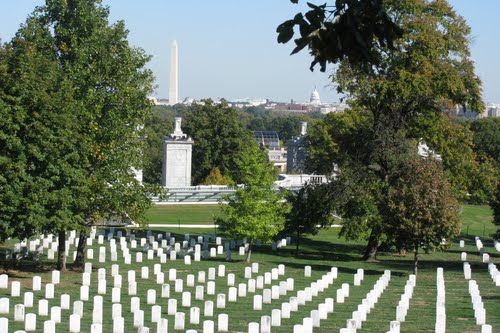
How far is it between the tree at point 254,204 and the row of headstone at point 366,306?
7.95 metres

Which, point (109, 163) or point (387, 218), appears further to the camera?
point (387, 218)

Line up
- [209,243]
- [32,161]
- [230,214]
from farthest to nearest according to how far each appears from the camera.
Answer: [209,243] < [230,214] < [32,161]

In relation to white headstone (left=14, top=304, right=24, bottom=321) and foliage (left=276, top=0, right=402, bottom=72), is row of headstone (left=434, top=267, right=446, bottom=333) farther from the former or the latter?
foliage (left=276, top=0, right=402, bottom=72)

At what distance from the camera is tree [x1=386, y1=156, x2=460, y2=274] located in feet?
113

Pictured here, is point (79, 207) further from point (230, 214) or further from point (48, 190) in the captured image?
point (230, 214)

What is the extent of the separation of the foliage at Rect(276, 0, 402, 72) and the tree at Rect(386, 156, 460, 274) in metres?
25.8

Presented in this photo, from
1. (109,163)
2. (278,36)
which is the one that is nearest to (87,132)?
(109,163)

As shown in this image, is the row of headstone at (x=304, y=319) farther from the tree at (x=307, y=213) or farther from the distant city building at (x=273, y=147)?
the distant city building at (x=273, y=147)

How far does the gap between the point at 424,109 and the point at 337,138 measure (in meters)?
4.14

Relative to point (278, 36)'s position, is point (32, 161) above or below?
below

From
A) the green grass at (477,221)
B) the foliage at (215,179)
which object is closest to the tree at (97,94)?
the green grass at (477,221)

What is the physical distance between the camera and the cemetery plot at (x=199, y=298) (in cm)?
2183

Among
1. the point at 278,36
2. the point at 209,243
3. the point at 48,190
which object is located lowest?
the point at 209,243

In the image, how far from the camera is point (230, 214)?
40.3 metres
